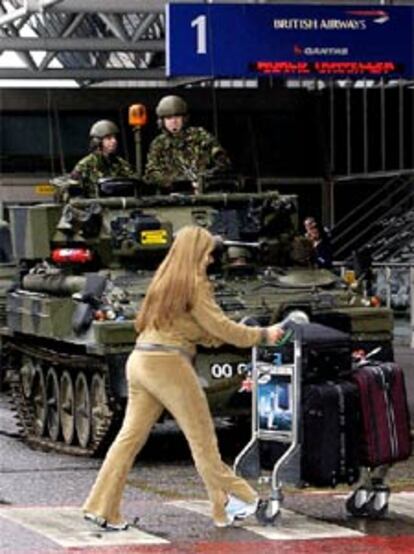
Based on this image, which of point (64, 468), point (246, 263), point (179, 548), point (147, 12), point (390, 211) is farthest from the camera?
point (390, 211)

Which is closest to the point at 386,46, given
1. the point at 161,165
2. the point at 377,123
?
Answer: the point at 161,165

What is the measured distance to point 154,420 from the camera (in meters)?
12.1

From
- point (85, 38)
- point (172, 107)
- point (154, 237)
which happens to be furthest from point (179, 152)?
point (85, 38)

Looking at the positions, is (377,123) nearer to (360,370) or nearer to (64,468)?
(64,468)

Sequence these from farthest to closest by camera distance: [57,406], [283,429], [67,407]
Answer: [57,406] < [67,407] < [283,429]

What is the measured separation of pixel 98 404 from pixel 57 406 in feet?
4.95

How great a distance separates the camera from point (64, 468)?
54.4ft

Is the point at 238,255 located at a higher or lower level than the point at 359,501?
higher

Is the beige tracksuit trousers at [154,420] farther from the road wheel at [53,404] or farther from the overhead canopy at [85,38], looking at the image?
the overhead canopy at [85,38]

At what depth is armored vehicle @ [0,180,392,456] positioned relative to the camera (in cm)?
1680

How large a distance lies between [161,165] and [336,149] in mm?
23789

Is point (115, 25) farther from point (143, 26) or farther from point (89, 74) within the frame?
point (89, 74)

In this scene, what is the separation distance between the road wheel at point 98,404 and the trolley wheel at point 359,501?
14.7ft

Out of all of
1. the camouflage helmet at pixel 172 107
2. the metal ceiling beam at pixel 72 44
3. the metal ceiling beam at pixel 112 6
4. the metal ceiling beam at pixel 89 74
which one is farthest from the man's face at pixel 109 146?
the metal ceiling beam at pixel 89 74
